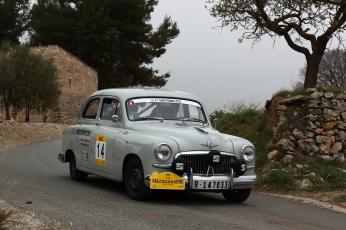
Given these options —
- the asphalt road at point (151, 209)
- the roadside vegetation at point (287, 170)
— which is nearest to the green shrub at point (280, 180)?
the roadside vegetation at point (287, 170)

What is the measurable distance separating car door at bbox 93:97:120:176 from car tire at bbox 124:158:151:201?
0.57m

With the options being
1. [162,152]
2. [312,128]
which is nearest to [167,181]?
[162,152]

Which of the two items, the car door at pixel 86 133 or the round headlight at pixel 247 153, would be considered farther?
the car door at pixel 86 133

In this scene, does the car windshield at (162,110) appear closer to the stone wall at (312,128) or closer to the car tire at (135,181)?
the car tire at (135,181)

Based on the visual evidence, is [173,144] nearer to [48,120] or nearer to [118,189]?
[118,189]

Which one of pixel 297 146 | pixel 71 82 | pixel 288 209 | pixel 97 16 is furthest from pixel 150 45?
pixel 288 209

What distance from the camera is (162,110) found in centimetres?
1077

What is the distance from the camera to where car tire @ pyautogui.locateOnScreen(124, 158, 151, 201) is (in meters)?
9.45

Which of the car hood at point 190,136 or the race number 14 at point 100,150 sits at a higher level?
the car hood at point 190,136

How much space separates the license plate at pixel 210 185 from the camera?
30.0 ft

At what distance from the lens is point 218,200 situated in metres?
10.4

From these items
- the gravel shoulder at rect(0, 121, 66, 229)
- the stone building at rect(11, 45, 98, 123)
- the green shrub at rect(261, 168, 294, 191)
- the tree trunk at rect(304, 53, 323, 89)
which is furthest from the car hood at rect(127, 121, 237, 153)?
the stone building at rect(11, 45, 98, 123)

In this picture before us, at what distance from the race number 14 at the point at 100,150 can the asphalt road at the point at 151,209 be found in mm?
528

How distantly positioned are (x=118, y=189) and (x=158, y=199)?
5.03 ft
